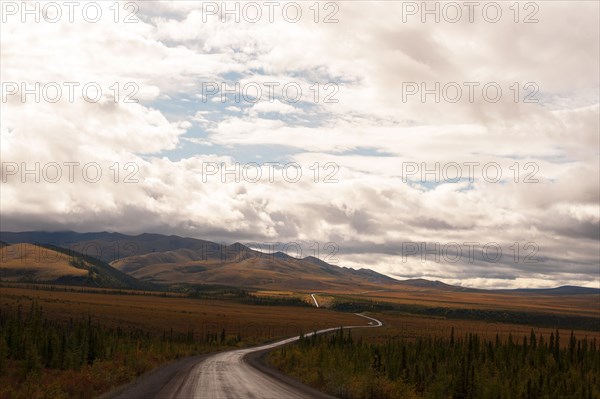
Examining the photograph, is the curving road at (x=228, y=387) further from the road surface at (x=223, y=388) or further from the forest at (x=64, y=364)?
the forest at (x=64, y=364)

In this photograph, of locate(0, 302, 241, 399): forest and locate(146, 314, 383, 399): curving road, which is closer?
locate(146, 314, 383, 399): curving road

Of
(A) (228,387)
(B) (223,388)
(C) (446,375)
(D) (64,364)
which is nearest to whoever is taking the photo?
(B) (223,388)

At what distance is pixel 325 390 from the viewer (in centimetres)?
3919

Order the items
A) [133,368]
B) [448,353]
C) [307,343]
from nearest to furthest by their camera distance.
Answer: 1. [133,368]
2. [448,353]
3. [307,343]

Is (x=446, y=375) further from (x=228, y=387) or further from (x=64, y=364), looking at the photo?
(x=64, y=364)

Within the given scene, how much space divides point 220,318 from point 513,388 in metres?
139

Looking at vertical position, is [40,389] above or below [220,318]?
above

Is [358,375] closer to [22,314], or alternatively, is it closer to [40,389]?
[40,389]

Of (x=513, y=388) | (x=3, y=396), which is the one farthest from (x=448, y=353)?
(x=3, y=396)

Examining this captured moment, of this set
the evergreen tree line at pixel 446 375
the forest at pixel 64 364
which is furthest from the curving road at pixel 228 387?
the forest at pixel 64 364

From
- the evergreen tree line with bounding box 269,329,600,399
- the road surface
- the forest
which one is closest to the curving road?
the road surface

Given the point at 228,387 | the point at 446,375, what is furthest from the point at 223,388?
the point at 446,375

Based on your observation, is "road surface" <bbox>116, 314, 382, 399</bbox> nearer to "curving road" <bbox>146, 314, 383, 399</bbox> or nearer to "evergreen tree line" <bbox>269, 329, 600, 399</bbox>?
"curving road" <bbox>146, 314, 383, 399</bbox>

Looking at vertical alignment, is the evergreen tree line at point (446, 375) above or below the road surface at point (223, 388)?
below
